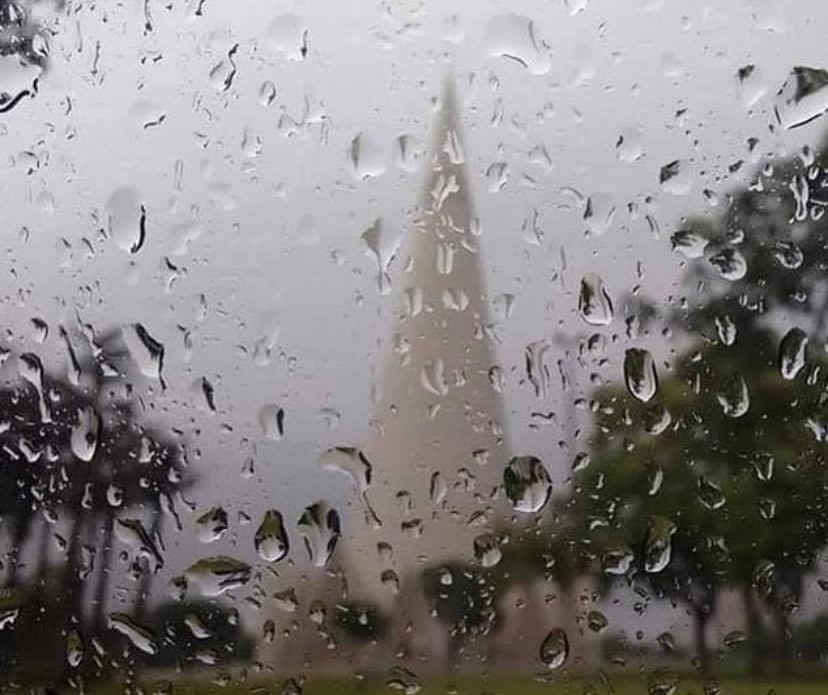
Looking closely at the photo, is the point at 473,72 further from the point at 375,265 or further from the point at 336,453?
the point at 336,453

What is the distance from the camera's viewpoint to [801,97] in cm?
81

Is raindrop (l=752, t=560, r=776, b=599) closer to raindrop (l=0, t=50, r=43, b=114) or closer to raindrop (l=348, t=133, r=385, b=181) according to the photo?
raindrop (l=348, t=133, r=385, b=181)

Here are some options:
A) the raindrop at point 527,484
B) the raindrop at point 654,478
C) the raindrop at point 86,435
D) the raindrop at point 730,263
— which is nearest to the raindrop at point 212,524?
the raindrop at point 86,435

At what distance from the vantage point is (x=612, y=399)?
2.56 ft

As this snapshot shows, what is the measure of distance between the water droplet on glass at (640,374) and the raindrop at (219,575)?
31cm

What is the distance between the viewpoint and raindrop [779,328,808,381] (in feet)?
2.56

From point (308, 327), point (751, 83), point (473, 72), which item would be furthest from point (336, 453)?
point (751, 83)

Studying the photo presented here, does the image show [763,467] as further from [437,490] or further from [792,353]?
[437,490]

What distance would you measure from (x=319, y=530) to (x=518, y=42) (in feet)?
1.32

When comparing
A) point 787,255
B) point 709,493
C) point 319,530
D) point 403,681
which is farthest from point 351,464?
point 787,255

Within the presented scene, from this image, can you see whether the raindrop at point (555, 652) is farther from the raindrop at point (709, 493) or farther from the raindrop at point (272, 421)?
the raindrop at point (272, 421)

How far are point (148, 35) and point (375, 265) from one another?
0.28 meters

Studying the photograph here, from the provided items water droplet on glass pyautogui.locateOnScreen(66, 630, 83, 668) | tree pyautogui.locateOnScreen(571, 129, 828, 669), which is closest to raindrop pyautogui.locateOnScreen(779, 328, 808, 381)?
tree pyautogui.locateOnScreen(571, 129, 828, 669)

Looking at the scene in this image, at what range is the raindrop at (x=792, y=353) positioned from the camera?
2.56 ft
